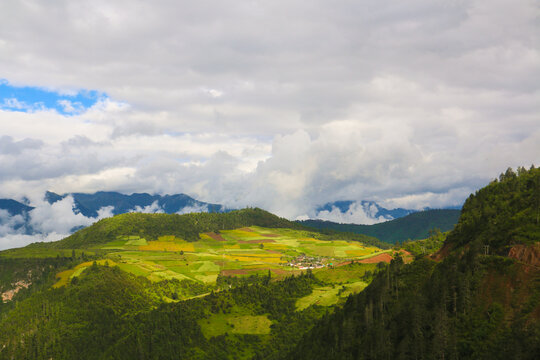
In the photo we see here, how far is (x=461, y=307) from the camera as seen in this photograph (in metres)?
110

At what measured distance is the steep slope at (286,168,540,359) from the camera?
3824 inches

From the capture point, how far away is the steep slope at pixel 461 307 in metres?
97.1

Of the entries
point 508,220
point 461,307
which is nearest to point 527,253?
point 461,307

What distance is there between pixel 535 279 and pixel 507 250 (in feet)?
61.8

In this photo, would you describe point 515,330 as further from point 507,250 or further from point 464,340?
point 507,250

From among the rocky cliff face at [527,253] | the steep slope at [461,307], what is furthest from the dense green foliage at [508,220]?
the rocky cliff face at [527,253]

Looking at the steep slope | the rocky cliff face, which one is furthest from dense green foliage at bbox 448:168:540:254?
the rocky cliff face

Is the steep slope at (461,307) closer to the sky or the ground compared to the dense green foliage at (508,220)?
closer to the ground

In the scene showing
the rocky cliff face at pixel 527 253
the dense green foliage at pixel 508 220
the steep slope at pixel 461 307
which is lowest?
the steep slope at pixel 461 307

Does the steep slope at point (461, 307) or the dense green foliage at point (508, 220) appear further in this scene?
the dense green foliage at point (508, 220)

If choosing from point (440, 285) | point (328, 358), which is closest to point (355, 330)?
point (328, 358)

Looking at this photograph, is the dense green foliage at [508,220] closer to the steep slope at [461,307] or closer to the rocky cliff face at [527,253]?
the steep slope at [461,307]

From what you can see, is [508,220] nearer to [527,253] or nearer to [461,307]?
[527,253]

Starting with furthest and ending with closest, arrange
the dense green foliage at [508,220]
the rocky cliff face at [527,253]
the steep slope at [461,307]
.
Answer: the dense green foliage at [508,220]
the rocky cliff face at [527,253]
the steep slope at [461,307]
